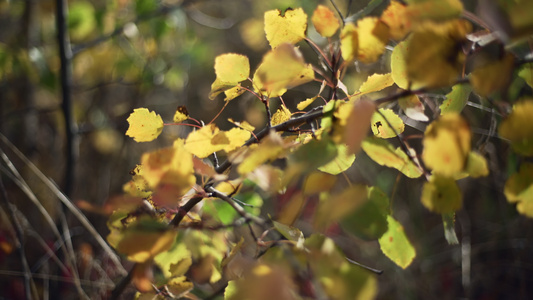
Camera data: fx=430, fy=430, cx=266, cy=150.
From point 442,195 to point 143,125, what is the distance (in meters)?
0.31

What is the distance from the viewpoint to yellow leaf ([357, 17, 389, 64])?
0.36 metres

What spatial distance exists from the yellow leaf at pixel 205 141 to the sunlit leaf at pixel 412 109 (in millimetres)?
181

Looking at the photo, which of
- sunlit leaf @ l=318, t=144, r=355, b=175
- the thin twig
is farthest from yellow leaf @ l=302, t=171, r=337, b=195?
the thin twig

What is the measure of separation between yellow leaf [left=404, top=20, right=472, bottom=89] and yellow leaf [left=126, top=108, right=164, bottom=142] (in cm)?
28

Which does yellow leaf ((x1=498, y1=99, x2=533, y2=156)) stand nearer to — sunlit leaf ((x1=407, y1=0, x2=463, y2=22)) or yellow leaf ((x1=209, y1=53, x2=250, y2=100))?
sunlit leaf ((x1=407, y1=0, x2=463, y2=22))

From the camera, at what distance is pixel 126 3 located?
1535 millimetres

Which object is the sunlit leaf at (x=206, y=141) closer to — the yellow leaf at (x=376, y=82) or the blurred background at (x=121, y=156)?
the yellow leaf at (x=376, y=82)

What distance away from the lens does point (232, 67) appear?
46 cm

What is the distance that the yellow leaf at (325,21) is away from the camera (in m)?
0.43

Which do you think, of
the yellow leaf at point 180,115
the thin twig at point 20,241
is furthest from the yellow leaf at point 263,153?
the thin twig at point 20,241

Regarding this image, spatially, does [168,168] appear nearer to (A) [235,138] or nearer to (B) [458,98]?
(A) [235,138]

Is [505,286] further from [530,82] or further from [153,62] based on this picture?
[153,62]

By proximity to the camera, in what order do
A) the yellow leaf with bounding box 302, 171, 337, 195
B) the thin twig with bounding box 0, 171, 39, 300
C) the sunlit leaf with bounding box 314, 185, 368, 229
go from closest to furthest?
the sunlit leaf with bounding box 314, 185, 368, 229 → the yellow leaf with bounding box 302, 171, 337, 195 → the thin twig with bounding box 0, 171, 39, 300

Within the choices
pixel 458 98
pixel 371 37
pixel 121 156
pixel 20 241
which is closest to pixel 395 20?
pixel 371 37
